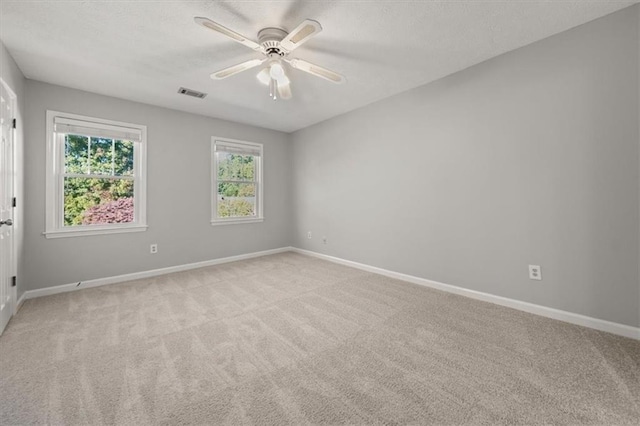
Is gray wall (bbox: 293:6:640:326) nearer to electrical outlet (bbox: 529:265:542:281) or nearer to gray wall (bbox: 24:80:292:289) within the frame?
electrical outlet (bbox: 529:265:542:281)

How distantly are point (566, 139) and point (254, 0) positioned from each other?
2.76m

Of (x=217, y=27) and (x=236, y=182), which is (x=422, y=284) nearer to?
(x=217, y=27)

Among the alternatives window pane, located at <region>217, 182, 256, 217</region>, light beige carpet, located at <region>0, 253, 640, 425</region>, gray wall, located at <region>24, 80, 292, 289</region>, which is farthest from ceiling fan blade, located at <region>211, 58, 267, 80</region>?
window pane, located at <region>217, 182, 256, 217</region>

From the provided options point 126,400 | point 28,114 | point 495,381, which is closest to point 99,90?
point 28,114

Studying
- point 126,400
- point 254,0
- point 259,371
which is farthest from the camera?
point 254,0

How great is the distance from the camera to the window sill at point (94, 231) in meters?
3.15

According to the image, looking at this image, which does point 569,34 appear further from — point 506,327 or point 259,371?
point 259,371

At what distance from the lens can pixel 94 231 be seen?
3404 mm

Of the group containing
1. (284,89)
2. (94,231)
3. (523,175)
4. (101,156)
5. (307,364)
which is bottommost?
(307,364)

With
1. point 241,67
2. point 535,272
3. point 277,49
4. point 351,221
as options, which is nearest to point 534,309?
point 535,272

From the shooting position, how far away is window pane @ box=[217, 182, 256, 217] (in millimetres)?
4629

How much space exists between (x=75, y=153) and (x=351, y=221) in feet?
12.4

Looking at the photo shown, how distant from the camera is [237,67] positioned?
229cm

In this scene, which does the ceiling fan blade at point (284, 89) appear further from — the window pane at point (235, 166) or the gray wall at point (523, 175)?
the window pane at point (235, 166)
